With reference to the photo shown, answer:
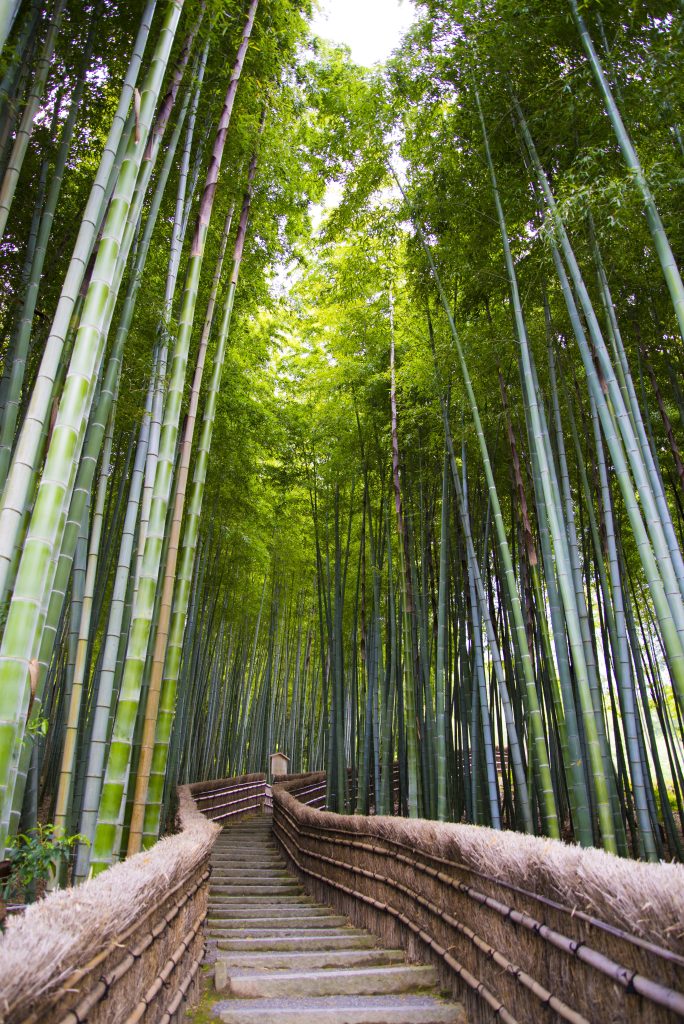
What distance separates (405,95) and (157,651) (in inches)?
158

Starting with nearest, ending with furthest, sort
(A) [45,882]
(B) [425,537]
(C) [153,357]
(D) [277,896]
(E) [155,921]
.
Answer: (E) [155,921] < (A) [45,882] < (C) [153,357] < (D) [277,896] < (B) [425,537]

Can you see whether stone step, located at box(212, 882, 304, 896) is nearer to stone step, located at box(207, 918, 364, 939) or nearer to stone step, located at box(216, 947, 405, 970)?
stone step, located at box(207, 918, 364, 939)

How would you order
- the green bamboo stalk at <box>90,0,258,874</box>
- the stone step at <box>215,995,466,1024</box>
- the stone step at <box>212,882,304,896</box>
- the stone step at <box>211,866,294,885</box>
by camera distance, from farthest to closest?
the stone step at <box>211,866,294,885</box>, the stone step at <box>212,882,304,896</box>, the green bamboo stalk at <box>90,0,258,874</box>, the stone step at <box>215,995,466,1024</box>

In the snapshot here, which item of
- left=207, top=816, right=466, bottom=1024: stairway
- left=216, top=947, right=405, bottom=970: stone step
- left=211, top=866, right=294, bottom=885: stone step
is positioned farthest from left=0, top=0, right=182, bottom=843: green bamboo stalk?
left=211, top=866, right=294, bottom=885: stone step

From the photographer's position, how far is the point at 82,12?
10.1 ft

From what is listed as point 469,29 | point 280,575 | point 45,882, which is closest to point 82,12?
point 469,29

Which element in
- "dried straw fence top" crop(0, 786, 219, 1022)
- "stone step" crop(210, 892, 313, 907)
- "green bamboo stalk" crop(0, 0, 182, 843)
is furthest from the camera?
"stone step" crop(210, 892, 313, 907)

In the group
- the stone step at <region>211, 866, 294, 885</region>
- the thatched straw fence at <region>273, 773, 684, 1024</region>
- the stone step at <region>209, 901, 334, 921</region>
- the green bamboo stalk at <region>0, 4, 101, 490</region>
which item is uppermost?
the green bamboo stalk at <region>0, 4, 101, 490</region>

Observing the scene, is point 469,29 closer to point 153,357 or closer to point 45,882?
point 153,357

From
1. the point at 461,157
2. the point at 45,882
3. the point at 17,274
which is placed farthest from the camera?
the point at 461,157

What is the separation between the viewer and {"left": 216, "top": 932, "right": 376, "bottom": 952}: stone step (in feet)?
8.81

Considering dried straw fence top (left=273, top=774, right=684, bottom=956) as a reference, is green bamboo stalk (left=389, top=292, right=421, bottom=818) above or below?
above

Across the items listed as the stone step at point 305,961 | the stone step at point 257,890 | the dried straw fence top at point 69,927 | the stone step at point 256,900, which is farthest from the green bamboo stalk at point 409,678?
the dried straw fence top at point 69,927

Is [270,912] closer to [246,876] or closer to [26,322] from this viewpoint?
[246,876]
